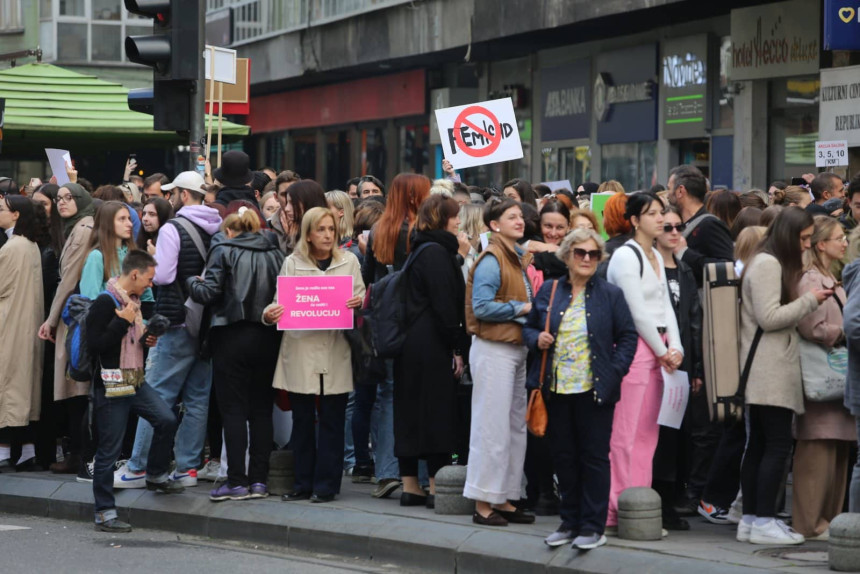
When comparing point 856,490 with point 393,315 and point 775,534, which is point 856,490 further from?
point 393,315

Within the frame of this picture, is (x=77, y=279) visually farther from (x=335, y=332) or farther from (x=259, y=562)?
(x=259, y=562)

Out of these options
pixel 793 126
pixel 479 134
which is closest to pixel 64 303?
pixel 479 134

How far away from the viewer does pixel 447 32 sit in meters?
27.1

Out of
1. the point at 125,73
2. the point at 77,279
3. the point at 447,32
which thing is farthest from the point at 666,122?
the point at 125,73

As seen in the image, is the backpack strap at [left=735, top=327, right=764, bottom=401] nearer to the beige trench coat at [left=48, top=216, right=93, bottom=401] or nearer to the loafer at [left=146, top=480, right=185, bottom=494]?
the loafer at [left=146, top=480, right=185, bottom=494]

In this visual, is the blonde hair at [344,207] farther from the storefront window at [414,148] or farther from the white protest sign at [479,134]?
the storefront window at [414,148]

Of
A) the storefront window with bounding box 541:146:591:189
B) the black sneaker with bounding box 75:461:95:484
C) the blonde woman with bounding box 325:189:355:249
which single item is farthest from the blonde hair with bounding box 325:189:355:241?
the storefront window with bounding box 541:146:591:189

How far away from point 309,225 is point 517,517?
2320 millimetres

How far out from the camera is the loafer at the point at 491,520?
30.2 feet

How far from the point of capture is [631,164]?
25078 mm

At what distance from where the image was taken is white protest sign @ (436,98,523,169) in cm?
1423

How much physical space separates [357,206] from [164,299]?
231cm

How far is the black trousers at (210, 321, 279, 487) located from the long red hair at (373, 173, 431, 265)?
921 mm

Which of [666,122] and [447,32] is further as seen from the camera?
[447,32]
